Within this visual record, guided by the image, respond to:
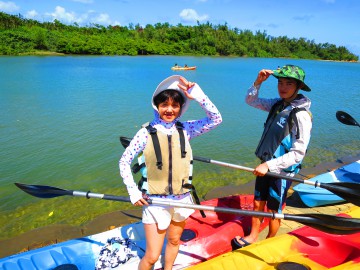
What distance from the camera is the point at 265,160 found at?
3.12 metres

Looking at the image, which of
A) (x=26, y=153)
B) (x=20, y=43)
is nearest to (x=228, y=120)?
(x=26, y=153)

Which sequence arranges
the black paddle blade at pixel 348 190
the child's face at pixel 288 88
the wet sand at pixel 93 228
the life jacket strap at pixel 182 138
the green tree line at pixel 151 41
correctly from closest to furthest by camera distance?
the life jacket strap at pixel 182 138 < the child's face at pixel 288 88 < the black paddle blade at pixel 348 190 < the wet sand at pixel 93 228 < the green tree line at pixel 151 41

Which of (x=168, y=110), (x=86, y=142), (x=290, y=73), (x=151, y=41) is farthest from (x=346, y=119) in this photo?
(x=151, y=41)

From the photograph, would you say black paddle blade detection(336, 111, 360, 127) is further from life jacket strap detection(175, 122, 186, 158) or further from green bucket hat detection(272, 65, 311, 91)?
life jacket strap detection(175, 122, 186, 158)

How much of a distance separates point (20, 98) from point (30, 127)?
5298 millimetres

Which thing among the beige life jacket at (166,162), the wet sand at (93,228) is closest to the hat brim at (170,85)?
the beige life jacket at (166,162)

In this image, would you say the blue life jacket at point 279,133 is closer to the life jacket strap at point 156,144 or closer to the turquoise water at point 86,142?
the life jacket strap at point 156,144

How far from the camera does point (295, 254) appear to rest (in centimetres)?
299

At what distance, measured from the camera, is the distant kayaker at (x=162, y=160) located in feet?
7.57

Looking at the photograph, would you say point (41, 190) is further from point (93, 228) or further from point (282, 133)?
point (282, 133)

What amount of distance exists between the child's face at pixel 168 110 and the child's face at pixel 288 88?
113cm

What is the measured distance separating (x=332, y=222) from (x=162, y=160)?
1.53 m

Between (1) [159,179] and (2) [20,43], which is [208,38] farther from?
(1) [159,179]

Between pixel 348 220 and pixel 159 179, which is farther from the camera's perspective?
pixel 348 220
